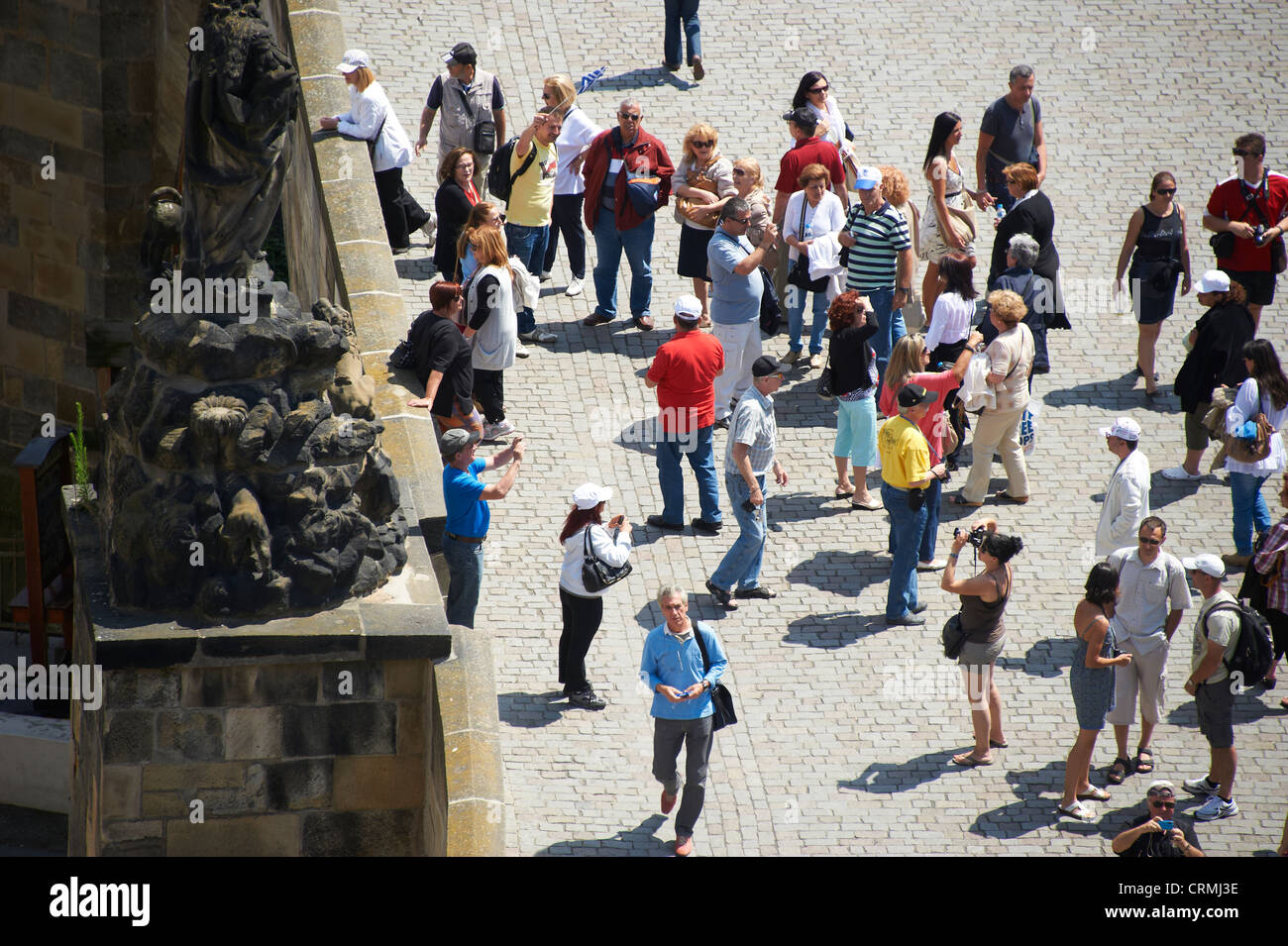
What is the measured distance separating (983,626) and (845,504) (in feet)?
8.77

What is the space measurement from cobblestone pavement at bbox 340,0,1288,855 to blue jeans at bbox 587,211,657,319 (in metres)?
0.31

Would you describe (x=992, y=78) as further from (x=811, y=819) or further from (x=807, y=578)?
(x=811, y=819)

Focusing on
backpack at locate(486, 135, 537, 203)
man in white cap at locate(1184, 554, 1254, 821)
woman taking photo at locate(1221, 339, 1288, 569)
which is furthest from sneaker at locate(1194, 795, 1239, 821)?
backpack at locate(486, 135, 537, 203)

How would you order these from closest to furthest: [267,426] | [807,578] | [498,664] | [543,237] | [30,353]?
[267,426]
[498,664]
[807,578]
[543,237]
[30,353]

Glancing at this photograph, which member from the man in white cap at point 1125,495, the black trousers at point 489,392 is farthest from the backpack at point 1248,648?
the black trousers at point 489,392

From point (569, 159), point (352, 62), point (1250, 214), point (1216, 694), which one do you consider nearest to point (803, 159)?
point (569, 159)

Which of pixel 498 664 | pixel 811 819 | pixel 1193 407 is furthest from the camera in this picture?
pixel 1193 407

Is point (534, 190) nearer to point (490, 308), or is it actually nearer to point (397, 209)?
point (397, 209)

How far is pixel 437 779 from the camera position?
8555 millimetres

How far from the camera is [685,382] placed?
13773 millimetres

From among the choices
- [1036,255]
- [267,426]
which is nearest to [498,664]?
[267,426]

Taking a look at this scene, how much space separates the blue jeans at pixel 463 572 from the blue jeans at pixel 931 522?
3.32 m

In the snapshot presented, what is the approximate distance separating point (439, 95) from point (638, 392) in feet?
11.6

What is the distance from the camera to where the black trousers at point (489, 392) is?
46.9 ft
